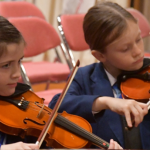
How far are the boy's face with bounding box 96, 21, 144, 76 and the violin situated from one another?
0.71 ft

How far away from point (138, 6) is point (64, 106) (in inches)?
88.3

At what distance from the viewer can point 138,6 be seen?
2738mm

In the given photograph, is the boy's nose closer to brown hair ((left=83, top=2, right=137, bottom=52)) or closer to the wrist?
brown hair ((left=83, top=2, right=137, bottom=52))

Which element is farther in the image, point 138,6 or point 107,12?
point 138,6

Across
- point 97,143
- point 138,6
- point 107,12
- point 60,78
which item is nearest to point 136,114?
point 97,143

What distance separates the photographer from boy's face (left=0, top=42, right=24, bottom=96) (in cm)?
67

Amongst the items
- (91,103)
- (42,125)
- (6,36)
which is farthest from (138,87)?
(6,36)

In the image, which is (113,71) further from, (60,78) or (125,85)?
(60,78)

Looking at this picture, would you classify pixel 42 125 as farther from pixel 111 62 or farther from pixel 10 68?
pixel 111 62

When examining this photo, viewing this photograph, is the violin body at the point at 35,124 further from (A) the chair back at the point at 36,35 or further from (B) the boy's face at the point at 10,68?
(A) the chair back at the point at 36,35

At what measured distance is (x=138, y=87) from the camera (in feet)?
2.70

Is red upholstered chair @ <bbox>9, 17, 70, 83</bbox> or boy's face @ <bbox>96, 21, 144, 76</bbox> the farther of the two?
red upholstered chair @ <bbox>9, 17, 70, 83</bbox>

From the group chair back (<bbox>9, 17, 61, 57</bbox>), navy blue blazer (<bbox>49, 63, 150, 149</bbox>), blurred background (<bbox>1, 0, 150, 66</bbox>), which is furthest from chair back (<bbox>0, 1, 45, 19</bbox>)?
navy blue blazer (<bbox>49, 63, 150, 149</bbox>)

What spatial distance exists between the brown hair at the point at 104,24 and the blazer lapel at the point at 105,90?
9cm
